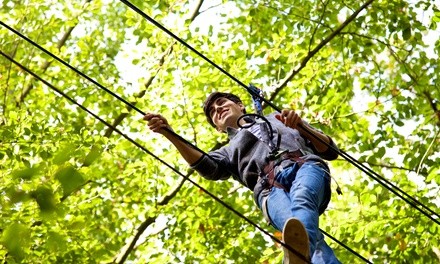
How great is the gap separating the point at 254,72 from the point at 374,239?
274 cm

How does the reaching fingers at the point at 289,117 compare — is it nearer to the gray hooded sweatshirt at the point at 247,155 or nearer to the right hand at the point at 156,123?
the gray hooded sweatshirt at the point at 247,155

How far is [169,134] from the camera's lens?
3.89 metres

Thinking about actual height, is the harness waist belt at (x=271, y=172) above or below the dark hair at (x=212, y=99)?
below

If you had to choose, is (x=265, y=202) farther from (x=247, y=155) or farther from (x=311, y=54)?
(x=311, y=54)

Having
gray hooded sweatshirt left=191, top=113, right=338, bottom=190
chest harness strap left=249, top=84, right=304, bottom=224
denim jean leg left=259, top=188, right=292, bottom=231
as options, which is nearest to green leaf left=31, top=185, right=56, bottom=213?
denim jean leg left=259, top=188, right=292, bottom=231

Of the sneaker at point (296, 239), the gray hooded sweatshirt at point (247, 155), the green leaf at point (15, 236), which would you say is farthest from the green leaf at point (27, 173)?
the gray hooded sweatshirt at point (247, 155)

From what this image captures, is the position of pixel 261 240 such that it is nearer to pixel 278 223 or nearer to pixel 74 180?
pixel 278 223

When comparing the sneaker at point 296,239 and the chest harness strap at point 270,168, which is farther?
the chest harness strap at point 270,168

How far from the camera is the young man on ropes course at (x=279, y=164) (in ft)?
10.4

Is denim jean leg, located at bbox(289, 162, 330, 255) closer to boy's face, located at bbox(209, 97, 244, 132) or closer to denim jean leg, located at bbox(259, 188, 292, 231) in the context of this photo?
denim jean leg, located at bbox(259, 188, 292, 231)

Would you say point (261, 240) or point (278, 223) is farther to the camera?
point (261, 240)

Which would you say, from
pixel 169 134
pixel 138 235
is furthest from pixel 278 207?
pixel 138 235

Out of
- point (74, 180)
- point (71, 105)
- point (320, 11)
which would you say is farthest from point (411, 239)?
point (74, 180)

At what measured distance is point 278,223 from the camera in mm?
3432
